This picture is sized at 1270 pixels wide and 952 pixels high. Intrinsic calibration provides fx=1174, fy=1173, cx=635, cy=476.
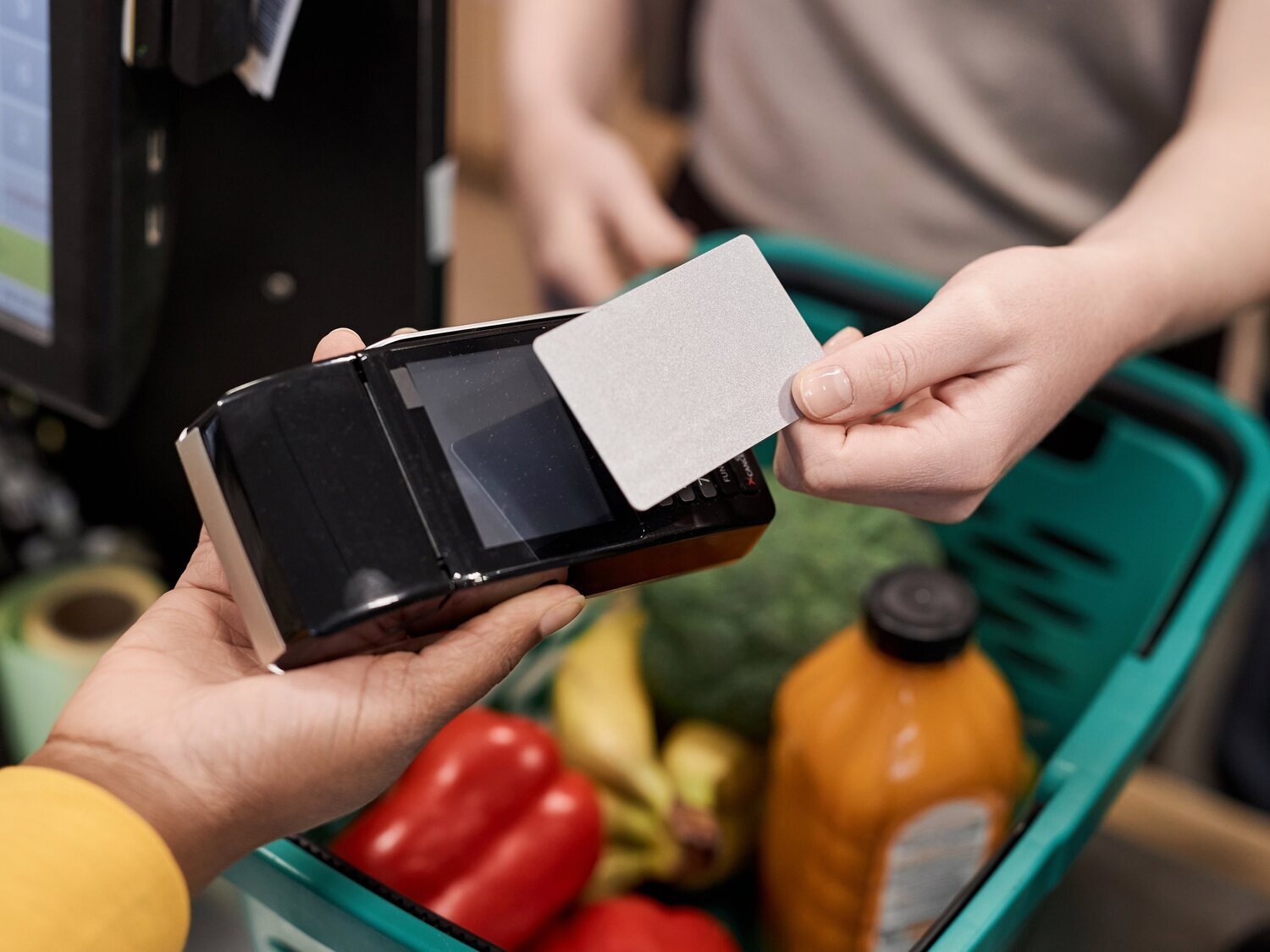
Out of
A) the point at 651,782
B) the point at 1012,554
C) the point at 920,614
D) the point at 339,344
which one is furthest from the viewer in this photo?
the point at 1012,554

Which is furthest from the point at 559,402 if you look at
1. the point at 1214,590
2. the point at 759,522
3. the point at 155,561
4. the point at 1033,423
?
the point at 155,561

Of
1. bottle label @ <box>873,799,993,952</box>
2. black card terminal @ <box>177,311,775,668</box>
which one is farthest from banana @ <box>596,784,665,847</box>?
black card terminal @ <box>177,311,775,668</box>

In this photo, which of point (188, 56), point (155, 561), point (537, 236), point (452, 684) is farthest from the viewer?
point (537, 236)

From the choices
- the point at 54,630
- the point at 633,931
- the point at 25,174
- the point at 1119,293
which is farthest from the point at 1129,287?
the point at 54,630

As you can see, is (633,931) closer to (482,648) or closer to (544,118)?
(482,648)

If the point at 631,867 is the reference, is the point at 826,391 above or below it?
above

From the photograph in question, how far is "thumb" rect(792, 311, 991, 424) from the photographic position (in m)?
0.42

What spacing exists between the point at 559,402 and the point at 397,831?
10.8 inches

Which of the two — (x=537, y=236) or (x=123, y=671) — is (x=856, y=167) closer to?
(x=537, y=236)

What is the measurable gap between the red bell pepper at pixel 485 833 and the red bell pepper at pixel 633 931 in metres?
0.01

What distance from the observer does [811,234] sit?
37.7 inches

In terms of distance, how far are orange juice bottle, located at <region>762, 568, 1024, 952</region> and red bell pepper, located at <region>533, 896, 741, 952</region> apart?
6 cm

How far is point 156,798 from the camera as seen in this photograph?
40cm

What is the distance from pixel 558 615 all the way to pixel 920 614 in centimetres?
23
